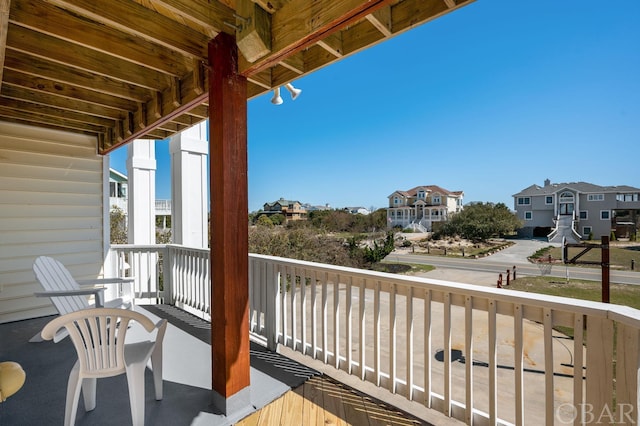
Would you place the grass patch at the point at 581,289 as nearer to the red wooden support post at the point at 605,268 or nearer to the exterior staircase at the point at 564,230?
the exterior staircase at the point at 564,230

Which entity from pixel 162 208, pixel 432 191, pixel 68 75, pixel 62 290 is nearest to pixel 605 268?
pixel 62 290

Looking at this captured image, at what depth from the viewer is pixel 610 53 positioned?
44.8 ft

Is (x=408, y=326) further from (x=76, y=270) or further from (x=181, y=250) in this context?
(x=76, y=270)

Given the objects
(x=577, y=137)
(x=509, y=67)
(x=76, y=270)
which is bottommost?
(x=76, y=270)

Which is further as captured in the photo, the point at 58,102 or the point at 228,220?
the point at 58,102

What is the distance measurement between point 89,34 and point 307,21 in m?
1.59

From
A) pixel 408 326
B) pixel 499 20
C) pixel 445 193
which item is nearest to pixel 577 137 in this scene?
pixel 445 193

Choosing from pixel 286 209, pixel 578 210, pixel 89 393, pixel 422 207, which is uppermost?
pixel 422 207

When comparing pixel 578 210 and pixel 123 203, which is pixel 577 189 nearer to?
pixel 578 210

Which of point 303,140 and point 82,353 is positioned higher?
point 303,140

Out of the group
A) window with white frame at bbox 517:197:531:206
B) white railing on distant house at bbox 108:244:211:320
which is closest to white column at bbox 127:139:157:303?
white railing on distant house at bbox 108:244:211:320

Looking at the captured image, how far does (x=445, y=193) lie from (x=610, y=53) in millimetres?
11337

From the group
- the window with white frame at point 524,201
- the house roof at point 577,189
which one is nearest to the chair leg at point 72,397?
the house roof at point 577,189

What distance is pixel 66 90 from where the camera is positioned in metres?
2.97
